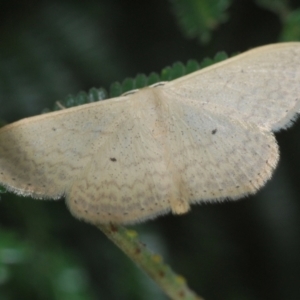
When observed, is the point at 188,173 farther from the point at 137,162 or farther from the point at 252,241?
the point at 252,241

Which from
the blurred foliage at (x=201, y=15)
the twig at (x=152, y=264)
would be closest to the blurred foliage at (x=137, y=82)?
the blurred foliage at (x=201, y=15)

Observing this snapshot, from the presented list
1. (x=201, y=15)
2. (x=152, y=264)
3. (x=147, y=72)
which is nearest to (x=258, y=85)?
(x=201, y=15)

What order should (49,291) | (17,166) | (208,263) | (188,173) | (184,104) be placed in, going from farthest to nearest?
(208,263) → (49,291) → (184,104) → (188,173) → (17,166)

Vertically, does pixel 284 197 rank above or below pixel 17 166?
below

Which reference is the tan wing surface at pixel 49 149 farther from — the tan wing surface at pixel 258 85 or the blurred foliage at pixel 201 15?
the blurred foliage at pixel 201 15

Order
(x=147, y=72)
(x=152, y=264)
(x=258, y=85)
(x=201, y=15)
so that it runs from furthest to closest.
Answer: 1. (x=147, y=72)
2. (x=201, y=15)
3. (x=258, y=85)
4. (x=152, y=264)

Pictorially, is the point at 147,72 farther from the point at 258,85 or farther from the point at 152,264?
the point at 152,264

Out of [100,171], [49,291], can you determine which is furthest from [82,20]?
[49,291]

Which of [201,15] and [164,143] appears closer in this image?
[164,143]

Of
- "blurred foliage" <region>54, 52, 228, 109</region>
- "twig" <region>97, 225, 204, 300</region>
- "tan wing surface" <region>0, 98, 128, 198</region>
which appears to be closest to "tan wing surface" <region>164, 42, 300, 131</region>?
"blurred foliage" <region>54, 52, 228, 109</region>
